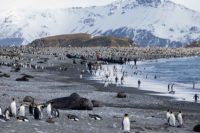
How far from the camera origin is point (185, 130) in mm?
28609

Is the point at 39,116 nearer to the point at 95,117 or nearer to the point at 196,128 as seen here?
the point at 95,117

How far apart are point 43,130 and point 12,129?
144 centimetres

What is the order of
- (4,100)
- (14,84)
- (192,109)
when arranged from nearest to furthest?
(4,100) → (192,109) → (14,84)

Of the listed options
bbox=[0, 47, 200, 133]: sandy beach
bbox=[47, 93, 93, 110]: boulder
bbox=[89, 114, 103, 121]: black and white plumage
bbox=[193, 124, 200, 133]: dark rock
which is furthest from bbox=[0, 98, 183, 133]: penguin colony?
bbox=[47, 93, 93, 110]: boulder

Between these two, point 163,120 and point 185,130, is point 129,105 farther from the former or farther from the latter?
point 185,130

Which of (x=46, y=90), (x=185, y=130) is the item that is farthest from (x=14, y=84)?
(x=185, y=130)

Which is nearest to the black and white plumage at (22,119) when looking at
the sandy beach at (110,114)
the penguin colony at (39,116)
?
the penguin colony at (39,116)

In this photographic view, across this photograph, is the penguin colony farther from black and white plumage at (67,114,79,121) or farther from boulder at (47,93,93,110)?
boulder at (47,93,93,110)

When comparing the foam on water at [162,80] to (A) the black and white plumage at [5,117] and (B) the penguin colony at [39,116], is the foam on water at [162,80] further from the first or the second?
(A) the black and white plumage at [5,117]

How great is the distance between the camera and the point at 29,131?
74.4ft

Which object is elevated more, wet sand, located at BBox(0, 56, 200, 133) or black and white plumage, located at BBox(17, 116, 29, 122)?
black and white plumage, located at BBox(17, 116, 29, 122)

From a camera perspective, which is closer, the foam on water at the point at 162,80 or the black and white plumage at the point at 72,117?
the black and white plumage at the point at 72,117

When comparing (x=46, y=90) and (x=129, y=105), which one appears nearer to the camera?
(x=129, y=105)

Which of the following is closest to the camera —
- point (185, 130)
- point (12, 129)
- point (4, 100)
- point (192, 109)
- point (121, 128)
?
point (12, 129)
